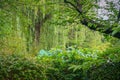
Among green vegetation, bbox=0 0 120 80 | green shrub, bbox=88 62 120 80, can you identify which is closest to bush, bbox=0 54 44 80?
green vegetation, bbox=0 0 120 80

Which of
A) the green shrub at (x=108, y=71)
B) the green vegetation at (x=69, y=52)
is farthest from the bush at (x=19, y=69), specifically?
the green shrub at (x=108, y=71)

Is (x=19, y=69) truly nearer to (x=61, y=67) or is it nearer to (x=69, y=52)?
(x=61, y=67)

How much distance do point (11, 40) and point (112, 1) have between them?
118 inches

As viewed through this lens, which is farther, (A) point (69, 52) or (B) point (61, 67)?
(A) point (69, 52)

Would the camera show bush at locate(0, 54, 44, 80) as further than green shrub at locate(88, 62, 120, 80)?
No

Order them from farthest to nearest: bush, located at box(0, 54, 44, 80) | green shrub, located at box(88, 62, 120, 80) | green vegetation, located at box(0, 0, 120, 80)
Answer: green shrub, located at box(88, 62, 120, 80), green vegetation, located at box(0, 0, 120, 80), bush, located at box(0, 54, 44, 80)

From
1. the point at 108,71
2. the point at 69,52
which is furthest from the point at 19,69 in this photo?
the point at 69,52

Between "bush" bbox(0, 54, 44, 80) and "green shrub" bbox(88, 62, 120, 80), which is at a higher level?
"bush" bbox(0, 54, 44, 80)

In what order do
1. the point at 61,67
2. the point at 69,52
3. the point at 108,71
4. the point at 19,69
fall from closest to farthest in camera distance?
the point at 19,69, the point at 108,71, the point at 61,67, the point at 69,52

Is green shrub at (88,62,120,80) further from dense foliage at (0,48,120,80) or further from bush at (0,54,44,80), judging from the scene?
bush at (0,54,44,80)

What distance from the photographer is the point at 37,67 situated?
4242mm

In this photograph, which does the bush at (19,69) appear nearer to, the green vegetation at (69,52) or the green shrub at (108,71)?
the green vegetation at (69,52)

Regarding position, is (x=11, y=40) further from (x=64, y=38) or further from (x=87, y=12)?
(x=64, y=38)

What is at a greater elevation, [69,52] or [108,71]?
[69,52]
